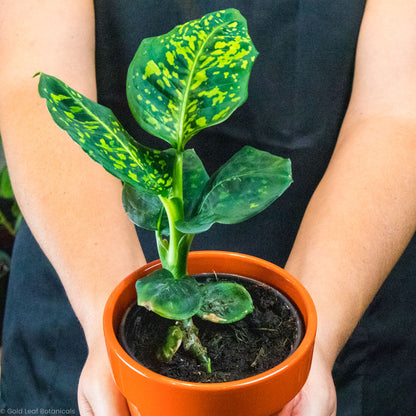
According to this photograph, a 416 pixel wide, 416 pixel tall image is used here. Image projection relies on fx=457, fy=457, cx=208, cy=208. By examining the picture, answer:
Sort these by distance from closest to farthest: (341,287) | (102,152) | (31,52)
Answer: (102,152) → (341,287) → (31,52)

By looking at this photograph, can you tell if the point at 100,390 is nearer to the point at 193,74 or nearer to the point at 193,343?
the point at 193,343

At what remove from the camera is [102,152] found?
0.98 feet

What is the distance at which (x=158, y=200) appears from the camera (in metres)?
0.39

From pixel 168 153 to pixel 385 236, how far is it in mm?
411

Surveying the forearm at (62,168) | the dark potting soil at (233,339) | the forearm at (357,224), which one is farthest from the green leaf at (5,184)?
the dark potting soil at (233,339)

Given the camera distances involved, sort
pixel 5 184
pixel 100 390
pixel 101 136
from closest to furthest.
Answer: pixel 101 136, pixel 100 390, pixel 5 184

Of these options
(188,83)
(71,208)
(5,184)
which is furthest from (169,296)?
(5,184)

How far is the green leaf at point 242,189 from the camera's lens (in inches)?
12.9

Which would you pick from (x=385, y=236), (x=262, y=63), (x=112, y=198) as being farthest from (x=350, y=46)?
(x=112, y=198)

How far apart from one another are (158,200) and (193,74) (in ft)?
0.38

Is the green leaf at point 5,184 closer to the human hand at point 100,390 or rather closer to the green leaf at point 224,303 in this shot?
the human hand at point 100,390

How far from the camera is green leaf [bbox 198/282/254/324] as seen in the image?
1.20ft

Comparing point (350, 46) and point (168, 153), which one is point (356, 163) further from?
point (168, 153)

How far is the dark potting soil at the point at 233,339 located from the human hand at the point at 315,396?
10 cm
